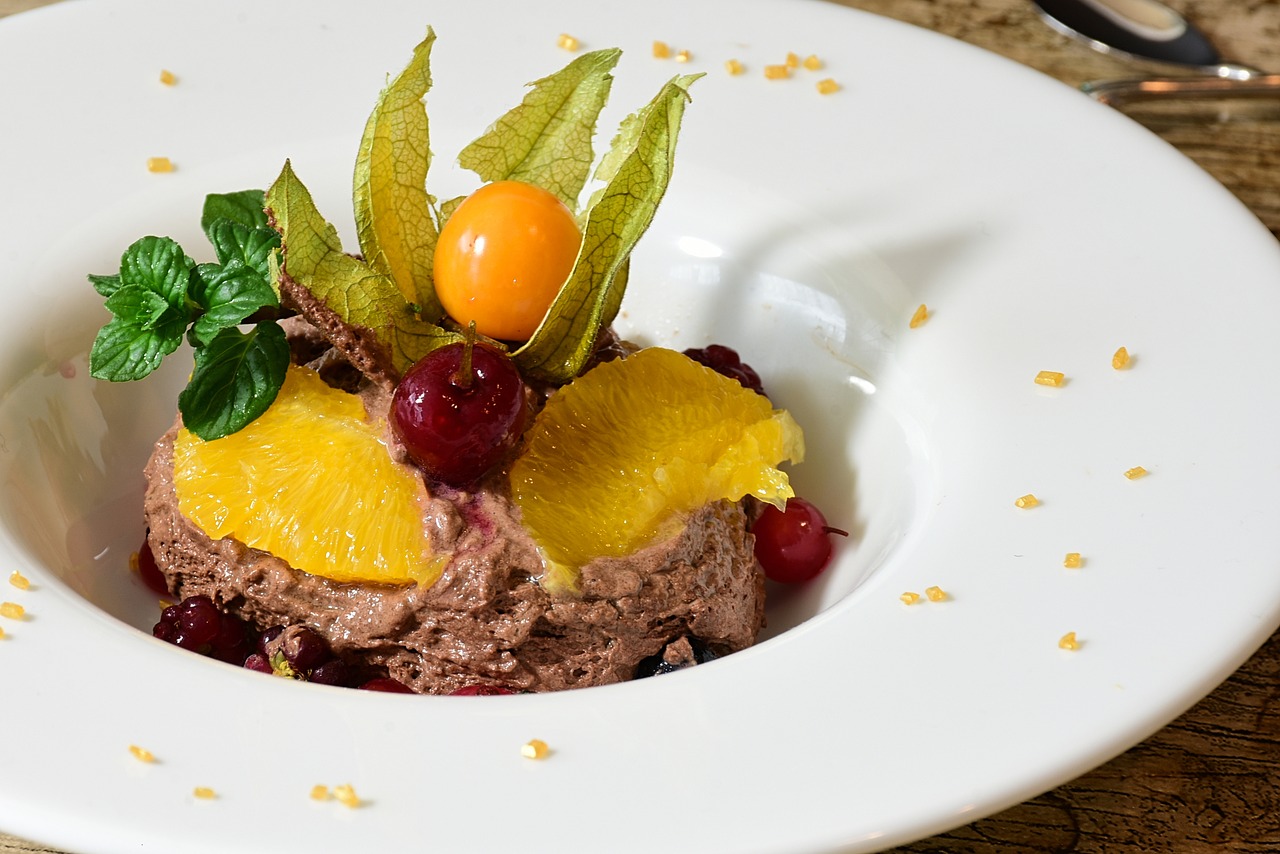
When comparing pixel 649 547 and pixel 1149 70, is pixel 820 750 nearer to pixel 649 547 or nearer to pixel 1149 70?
pixel 649 547

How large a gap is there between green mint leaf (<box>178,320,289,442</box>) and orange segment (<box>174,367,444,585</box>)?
51mm

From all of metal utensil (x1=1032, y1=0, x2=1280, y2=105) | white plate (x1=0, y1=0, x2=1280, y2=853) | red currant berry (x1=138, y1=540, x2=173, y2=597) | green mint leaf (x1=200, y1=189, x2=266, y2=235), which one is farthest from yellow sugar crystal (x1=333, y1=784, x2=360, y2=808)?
metal utensil (x1=1032, y1=0, x2=1280, y2=105)

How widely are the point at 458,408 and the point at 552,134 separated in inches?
21.9

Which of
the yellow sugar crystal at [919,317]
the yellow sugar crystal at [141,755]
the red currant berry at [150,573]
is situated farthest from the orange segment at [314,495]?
the yellow sugar crystal at [919,317]

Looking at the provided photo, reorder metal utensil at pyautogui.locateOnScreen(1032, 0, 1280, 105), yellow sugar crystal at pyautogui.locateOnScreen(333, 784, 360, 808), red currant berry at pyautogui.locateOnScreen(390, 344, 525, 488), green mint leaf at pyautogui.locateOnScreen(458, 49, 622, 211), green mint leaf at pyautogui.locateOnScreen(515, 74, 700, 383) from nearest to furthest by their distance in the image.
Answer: yellow sugar crystal at pyautogui.locateOnScreen(333, 784, 360, 808) → red currant berry at pyautogui.locateOnScreen(390, 344, 525, 488) → green mint leaf at pyautogui.locateOnScreen(515, 74, 700, 383) → green mint leaf at pyautogui.locateOnScreen(458, 49, 622, 211) → metal utensil at pyautogui.locateOnScreen(1032, 0, 1280, 105)

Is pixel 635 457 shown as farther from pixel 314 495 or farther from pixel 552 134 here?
pixel 552 134

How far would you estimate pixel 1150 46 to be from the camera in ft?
9.89

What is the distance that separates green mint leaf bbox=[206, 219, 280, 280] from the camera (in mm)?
1803

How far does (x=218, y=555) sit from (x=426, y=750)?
2.05 feet

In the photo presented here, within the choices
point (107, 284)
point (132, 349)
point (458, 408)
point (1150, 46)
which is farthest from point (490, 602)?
point (1150, 46)

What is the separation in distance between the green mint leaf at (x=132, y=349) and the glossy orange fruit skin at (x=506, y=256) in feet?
1.18

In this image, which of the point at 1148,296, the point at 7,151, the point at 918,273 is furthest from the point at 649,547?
the point at 7,151

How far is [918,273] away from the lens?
205cm

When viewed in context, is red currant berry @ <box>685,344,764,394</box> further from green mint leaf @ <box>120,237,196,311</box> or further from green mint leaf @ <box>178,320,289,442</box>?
green mint leaf @ <box>120,237,196,311</box>
